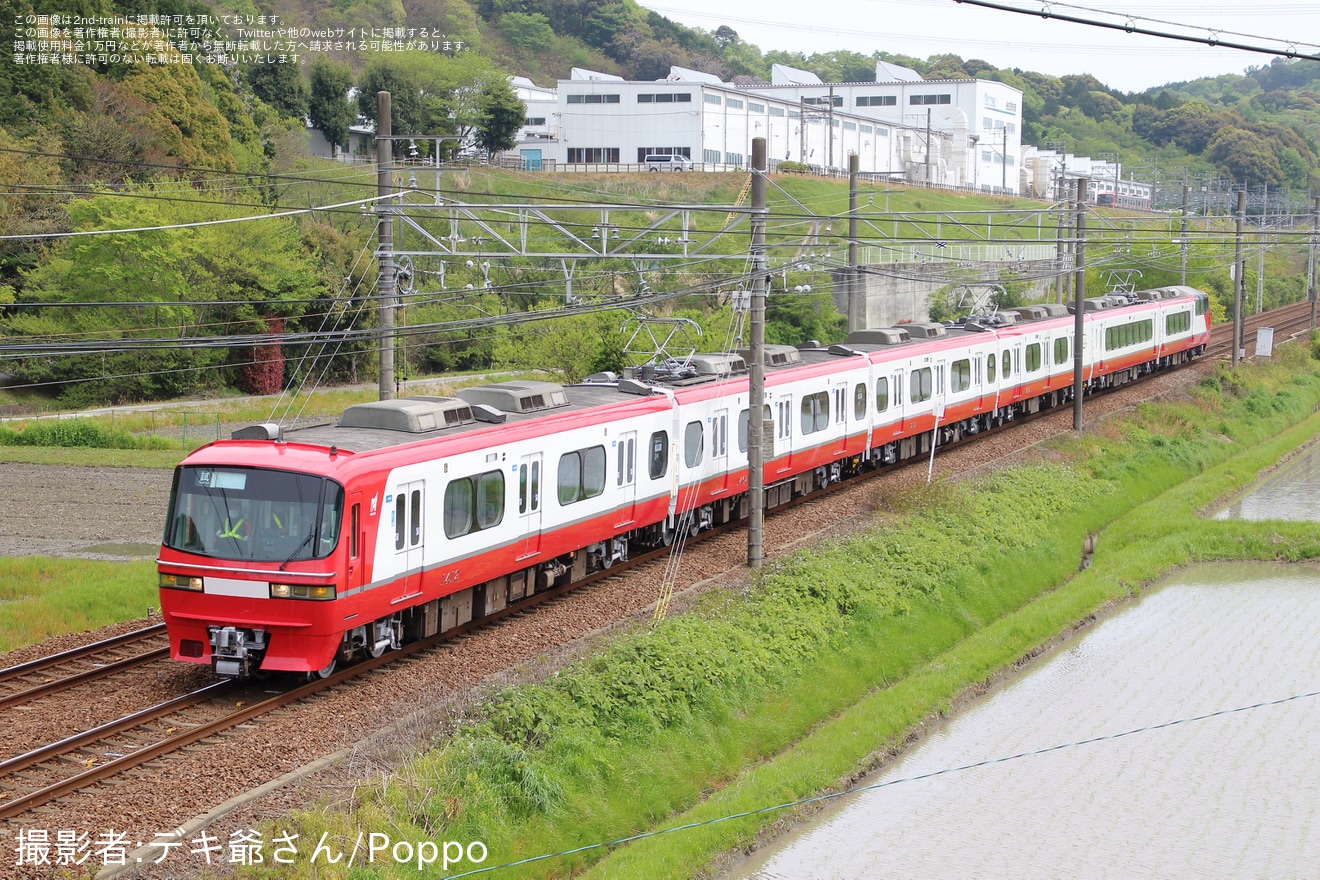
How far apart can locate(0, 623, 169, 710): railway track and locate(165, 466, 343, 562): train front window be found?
1.68m

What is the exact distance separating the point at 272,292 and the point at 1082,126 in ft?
355

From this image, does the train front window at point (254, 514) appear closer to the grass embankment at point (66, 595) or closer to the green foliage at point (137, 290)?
the grass embankment at point (66, 595)

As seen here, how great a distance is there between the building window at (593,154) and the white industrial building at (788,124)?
0.05 m

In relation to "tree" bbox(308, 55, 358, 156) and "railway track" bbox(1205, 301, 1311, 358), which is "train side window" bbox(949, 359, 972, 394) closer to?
"railway track" bbox(1205, 301, 1311, 358)

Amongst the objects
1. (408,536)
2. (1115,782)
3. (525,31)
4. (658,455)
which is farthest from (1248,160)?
(408,536)

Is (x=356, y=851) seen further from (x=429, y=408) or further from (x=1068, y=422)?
(x=1068, y=422)

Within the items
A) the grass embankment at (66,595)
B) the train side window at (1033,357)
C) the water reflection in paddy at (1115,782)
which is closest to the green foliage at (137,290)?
the grass embankment at (66,595)

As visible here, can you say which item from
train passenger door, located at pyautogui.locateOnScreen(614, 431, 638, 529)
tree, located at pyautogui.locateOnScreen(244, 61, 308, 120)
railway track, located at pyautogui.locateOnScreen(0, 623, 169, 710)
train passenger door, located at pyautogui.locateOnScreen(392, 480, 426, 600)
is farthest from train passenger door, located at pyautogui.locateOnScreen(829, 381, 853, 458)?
tree, located at pyautogui.locateOnScreen(244, 61, 308, 120)

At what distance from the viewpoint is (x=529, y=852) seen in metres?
9.92

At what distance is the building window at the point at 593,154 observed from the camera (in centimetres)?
6738

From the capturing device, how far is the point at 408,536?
13.0 m

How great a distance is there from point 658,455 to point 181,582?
305 inches

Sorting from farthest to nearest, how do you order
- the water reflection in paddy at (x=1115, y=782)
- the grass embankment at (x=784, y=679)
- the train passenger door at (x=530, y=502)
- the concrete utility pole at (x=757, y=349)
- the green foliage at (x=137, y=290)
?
1. the green foliage at (x=137, y=290)
2. the concrete utility pole at (x=757, y=349)
3. the train passenger door at (x=530, y=502)
4. the water reflection in paddy at (x=1115, y=782)
5. the grass embankment at (x=784, y=679)

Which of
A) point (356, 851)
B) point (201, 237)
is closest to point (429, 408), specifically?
point (356, 851)
